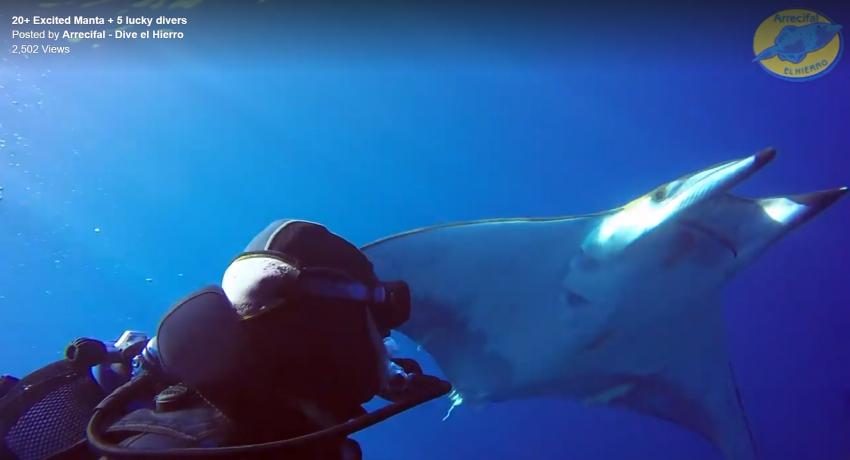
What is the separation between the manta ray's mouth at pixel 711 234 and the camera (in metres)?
2.00

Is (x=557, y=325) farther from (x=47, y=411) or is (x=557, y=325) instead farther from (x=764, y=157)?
(x=47, y=411)

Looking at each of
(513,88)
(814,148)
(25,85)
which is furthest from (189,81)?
(814,148)

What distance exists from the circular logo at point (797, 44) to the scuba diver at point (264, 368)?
2949 mm

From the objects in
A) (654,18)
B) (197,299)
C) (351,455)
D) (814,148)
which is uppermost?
(654,18)

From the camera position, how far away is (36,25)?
316 centimetres

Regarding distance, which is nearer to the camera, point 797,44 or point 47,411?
point 47,411

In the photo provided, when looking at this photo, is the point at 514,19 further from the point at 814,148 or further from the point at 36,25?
the point at 36,25

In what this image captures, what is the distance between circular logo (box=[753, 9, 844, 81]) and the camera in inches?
104

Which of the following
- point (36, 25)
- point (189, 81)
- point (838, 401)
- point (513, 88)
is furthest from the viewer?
point (189, 81)

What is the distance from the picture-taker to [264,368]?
79cm

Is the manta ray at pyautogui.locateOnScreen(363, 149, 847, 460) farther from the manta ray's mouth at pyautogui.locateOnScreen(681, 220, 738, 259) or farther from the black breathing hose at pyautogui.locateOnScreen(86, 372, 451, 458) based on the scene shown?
the black breathing hose at pyautogui.locateOnScreen(86, 372, 451, 458)

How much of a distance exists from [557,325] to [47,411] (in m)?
2.16

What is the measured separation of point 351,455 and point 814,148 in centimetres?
327

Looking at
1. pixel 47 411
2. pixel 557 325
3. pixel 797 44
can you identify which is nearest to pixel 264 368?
pixel 47 411
